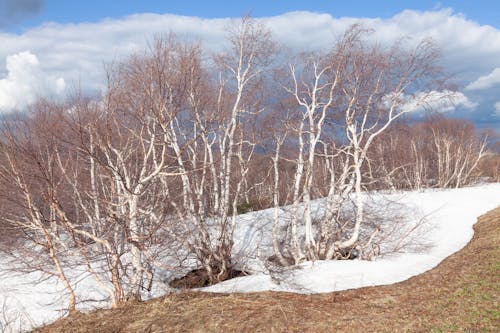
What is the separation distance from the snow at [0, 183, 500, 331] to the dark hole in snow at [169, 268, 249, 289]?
465mm

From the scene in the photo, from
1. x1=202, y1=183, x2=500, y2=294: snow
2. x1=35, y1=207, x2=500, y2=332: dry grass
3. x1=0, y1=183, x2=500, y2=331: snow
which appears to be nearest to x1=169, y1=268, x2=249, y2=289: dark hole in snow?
x1=0, y1=183, x2=500, y2=331: snow

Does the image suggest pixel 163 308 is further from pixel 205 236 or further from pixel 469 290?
pixel 469 290

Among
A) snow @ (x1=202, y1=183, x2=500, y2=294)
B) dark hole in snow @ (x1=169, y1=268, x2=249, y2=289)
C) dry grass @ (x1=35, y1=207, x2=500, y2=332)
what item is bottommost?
dark hole in snow @ (x1=169, y1=268, x2=249, y2=289)

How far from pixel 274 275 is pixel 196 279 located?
3500 millimetres

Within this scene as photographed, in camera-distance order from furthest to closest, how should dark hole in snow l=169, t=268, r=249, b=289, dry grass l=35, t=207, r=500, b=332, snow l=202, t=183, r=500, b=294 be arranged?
dark hole in snow l=169, t=268, r=249, b=289 < snow l=202, t=183, r=500, b=294 < dry grass l=35, t=207, r=500, b=332

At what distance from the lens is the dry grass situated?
675 centimetres

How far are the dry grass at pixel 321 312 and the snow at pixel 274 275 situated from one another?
1034 mm

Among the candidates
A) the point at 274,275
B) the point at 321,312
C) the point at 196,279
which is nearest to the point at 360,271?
the point at 274,275

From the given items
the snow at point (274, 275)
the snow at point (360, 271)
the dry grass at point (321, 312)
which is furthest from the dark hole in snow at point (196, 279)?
the dry grass at point (321, 312)

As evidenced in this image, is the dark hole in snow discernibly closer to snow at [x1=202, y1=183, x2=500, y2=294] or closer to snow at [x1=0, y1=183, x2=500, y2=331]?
snow at [x1=0, y1=183, x2=500, y2=331]

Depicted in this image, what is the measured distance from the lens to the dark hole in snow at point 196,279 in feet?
43.4

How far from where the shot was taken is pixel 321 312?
746 cm

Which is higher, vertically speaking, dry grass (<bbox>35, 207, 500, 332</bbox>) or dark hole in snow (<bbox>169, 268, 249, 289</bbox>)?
dry grass (<bbox>35, 207, 500, 332</bbox>)

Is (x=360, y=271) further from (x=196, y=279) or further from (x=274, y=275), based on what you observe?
(x=196, y=279)
